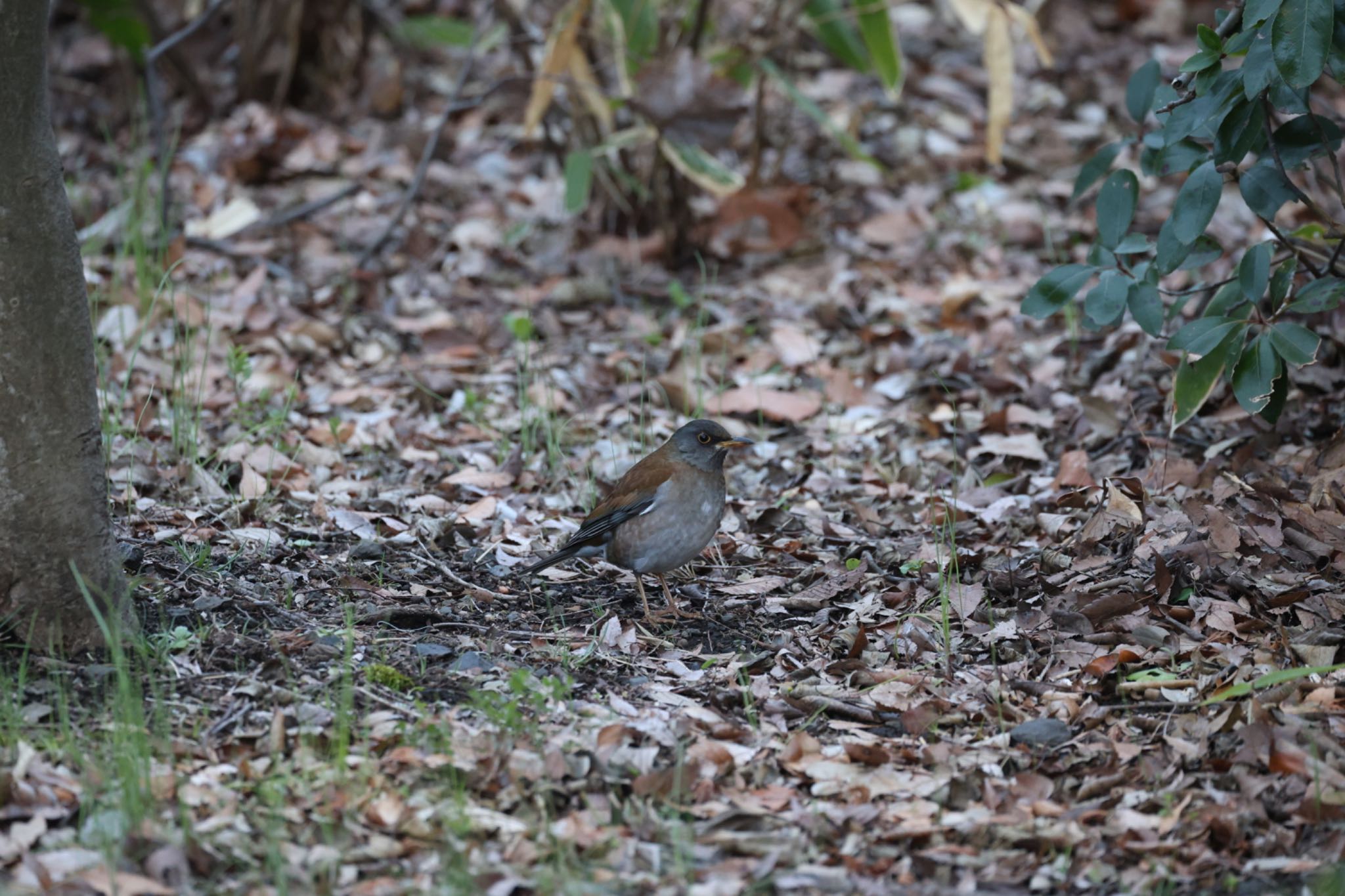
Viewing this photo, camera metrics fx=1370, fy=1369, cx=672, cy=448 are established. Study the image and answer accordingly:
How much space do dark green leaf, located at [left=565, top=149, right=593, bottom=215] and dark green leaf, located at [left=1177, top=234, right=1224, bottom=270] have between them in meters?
3.76

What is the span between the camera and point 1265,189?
4871 mm

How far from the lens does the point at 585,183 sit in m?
7.93

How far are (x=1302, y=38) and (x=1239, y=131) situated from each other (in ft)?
1.82

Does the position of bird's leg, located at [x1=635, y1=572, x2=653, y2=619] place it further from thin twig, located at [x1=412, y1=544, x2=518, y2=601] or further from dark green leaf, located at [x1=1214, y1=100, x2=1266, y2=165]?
dark green leaf, located at [x1=1214, y1=100, x2=1266, y2=165]

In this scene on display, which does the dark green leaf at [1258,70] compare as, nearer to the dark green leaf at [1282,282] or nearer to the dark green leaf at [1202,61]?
the dark green leaf at [1202,61]

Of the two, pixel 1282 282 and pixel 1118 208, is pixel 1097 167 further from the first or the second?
pixel 1282 282

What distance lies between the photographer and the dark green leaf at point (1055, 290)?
5.12 meters

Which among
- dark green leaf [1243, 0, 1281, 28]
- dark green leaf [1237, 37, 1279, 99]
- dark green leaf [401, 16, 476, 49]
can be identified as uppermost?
dark green leaf [401, 16, 476, 49]

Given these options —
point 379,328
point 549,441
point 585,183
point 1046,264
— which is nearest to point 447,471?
point 549,441

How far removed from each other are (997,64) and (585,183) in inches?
96.0

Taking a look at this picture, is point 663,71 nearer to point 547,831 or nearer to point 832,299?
point 832,299

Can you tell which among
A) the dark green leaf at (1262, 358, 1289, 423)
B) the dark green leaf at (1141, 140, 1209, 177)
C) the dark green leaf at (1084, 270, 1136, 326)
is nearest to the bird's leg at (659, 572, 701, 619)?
the dark green leaf at (1084, 270, 1136, 326)

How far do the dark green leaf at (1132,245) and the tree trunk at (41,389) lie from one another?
141 inches

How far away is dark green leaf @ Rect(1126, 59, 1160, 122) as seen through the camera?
5383mm
